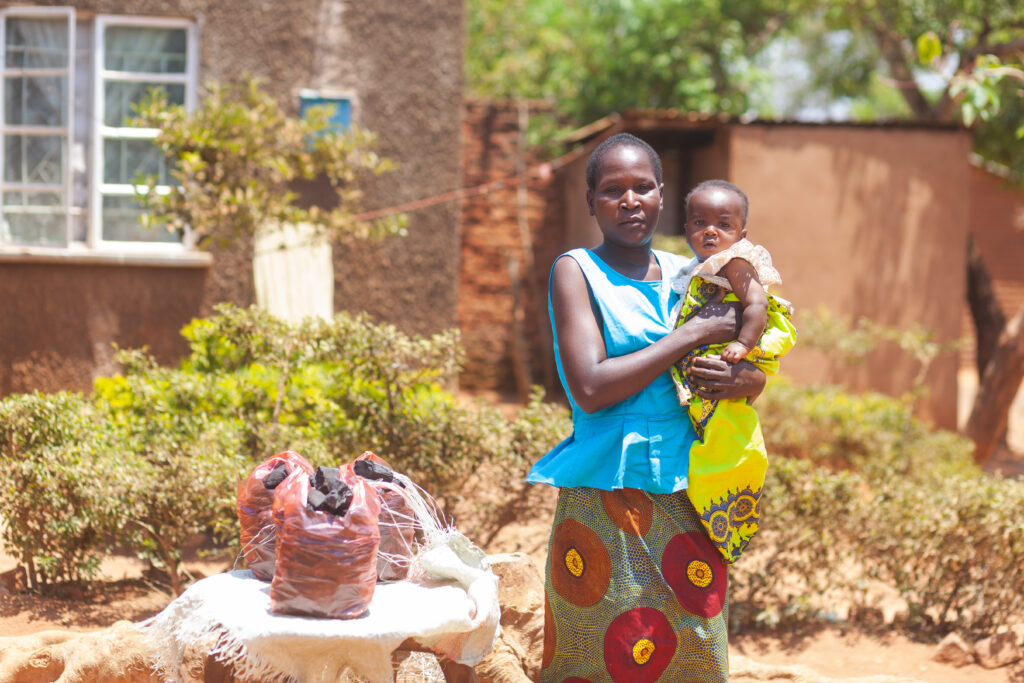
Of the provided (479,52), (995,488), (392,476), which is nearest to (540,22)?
(479,52)

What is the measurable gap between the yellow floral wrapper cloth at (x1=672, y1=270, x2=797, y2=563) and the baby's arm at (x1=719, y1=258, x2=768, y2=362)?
40 mm

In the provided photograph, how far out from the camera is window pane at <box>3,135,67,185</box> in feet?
22.5

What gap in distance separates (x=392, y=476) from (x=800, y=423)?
551 centimetres

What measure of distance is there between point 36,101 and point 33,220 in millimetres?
880

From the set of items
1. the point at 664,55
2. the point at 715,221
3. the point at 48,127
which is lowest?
the point at 715,221

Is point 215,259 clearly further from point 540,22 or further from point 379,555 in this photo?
point 540,22

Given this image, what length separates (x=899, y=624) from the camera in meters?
4.66

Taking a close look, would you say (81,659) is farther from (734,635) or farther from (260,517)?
(734,635)

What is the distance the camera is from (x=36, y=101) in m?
6.84

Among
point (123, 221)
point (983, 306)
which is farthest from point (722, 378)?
point (983, 306)

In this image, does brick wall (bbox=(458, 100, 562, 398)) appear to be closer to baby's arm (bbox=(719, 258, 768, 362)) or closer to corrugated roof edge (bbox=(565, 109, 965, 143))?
corrugated roof edge (bbox=(565, 109, 965, 143))

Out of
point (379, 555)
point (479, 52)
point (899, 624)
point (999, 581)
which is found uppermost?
point (479, 52)

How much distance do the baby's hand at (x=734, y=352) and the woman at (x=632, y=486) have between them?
0.02 m

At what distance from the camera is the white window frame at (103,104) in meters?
6.78
